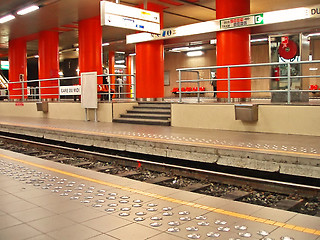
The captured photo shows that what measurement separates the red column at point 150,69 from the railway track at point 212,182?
18.9 feet

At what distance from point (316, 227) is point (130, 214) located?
1.86 metres

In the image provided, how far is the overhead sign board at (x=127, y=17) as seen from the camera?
398 inches

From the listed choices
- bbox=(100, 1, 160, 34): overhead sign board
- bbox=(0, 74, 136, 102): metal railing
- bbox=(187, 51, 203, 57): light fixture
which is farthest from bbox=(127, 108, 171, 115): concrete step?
bbox=(187, 51, 203, 57): light fixture

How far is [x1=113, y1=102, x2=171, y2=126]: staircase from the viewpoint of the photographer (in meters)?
11.8

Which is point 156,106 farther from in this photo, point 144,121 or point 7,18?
point 7,18

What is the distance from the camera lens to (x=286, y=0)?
605 inches

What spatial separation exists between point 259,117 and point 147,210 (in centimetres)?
584

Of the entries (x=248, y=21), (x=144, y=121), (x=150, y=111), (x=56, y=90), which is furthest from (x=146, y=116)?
(x=56, y=90)

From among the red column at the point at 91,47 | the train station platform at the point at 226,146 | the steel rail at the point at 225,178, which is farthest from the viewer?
the red column at the point at 91,47

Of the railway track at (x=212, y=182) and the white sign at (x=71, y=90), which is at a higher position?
the white sign at (x=71, y=90)

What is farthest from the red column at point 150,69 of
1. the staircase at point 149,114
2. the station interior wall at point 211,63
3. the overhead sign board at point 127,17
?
the station interior wall at point 211,63

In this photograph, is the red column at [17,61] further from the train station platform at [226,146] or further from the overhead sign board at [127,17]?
the train station platform at [226,146]

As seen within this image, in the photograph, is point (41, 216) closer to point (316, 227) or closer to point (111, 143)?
point (316, 227)

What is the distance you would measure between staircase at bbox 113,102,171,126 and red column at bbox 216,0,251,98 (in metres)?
2.14
